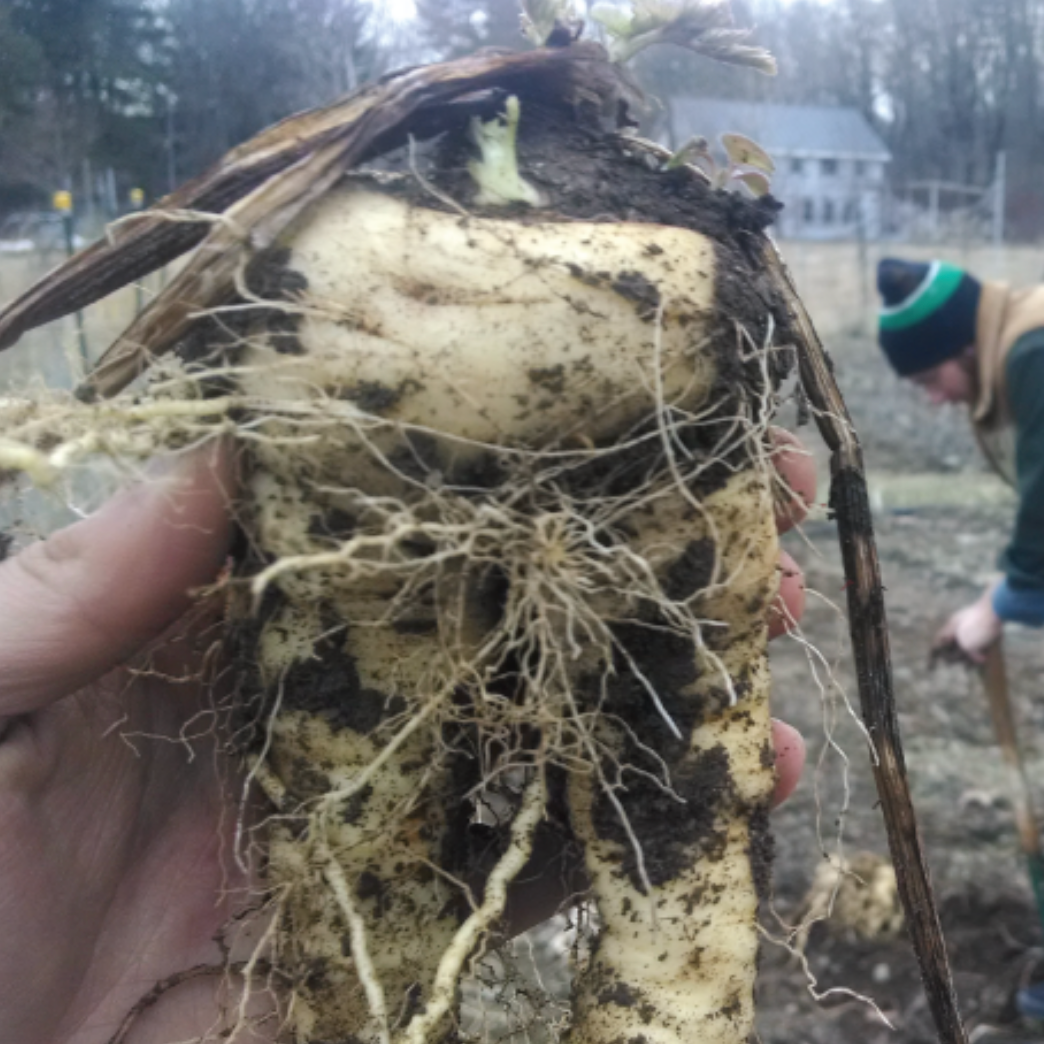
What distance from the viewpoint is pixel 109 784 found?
3.29 ft

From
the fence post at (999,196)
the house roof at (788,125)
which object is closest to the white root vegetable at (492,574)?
the house roof at (788,125)

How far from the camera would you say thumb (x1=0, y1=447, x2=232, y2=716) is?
77 centimetres

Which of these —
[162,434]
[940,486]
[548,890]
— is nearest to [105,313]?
[162,434]

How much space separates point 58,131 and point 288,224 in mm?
665

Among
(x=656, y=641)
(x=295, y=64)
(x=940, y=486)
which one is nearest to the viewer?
(x=656, y=641)

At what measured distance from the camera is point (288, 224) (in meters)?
0.77

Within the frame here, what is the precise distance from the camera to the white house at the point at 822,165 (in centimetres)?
377

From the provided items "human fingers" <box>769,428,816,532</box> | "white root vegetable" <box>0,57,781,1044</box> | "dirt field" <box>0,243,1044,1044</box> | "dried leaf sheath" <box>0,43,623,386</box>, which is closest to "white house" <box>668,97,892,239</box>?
"dirt field" <box>0,243,1044,1044</box>

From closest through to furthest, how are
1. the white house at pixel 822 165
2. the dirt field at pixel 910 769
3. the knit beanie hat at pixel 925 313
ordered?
the dirt field at pixel 910 769
the knit beanie hat at pixel 925 313
the white house at pixel 822 165

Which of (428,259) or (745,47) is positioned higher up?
(745,47)

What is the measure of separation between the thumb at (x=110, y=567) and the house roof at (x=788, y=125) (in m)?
1.86

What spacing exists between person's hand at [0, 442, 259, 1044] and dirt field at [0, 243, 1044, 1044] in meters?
0.16

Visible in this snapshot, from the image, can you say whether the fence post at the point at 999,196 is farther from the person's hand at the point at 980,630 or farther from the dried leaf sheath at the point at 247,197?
the dried leaf sheath at the point at 247,197

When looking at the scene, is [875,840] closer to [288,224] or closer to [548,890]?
[548,890]
